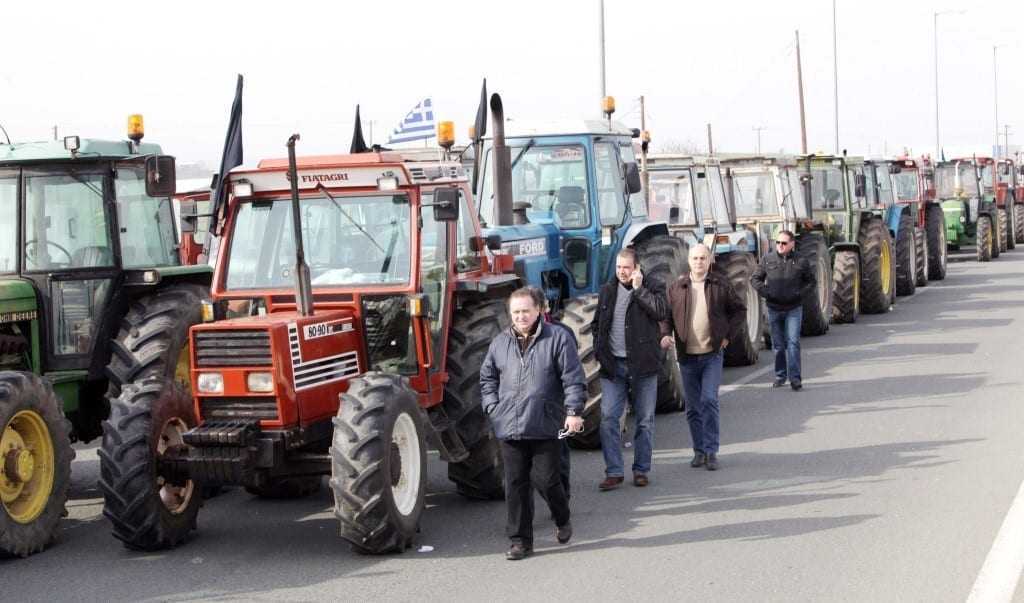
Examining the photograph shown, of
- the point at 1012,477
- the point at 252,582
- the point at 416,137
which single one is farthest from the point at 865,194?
the point at 252,582

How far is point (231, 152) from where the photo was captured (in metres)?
9.28

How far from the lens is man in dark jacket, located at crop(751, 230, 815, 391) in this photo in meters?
14.9

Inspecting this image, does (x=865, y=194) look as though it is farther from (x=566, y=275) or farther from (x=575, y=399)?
(x=575, y=399)

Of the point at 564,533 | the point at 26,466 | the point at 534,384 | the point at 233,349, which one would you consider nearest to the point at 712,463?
the point at 564,533

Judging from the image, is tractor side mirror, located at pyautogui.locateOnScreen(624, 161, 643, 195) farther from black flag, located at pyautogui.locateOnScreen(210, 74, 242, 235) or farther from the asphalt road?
black flag, located at pyautogui.locateOnScreen(210, 74, 242, 235)

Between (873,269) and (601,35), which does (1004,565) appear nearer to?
(873,269)

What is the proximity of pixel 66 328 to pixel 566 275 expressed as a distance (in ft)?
17.2

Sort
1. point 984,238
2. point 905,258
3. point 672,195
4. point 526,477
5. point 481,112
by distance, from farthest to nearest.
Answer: point 984,238 → point 905,258 → point 672,195 → point 481,112 → point 526,477

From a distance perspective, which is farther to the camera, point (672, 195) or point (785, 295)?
point (672, 195)

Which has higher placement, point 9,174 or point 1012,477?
point 9,174

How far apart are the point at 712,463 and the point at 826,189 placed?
44.6ft

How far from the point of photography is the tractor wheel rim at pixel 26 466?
8656 millimetres

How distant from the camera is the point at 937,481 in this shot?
9.92 meters

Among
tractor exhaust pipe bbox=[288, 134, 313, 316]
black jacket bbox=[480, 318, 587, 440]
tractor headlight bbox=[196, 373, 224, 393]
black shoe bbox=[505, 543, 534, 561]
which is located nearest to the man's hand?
black jacket bbox=[480, 318, 587, 440]
